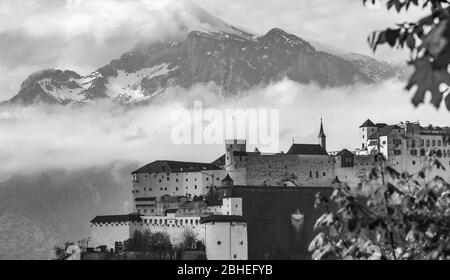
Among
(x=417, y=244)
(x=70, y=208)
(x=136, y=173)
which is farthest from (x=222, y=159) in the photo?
(x=70, y=208)

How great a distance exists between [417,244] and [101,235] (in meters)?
69.1

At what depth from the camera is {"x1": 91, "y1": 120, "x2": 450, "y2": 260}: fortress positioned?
74.6m

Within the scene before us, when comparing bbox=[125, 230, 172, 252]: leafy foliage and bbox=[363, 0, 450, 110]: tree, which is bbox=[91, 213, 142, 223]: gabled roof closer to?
bbox=[125, 230, 172, 252]: leafy foliage

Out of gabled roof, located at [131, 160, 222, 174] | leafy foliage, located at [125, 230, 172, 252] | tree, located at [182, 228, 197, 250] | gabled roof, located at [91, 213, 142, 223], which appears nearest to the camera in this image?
tree, located at [182, 228, 197, 250]

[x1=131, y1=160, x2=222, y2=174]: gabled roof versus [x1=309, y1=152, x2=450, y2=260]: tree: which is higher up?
[x1=131, y1=160, x2=222, y2=174]: gabled roof

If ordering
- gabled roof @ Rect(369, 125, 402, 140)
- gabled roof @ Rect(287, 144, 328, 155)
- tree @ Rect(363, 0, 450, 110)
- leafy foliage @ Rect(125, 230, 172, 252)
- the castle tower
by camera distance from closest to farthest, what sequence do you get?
tree @ Rect(363, 0, 450, 110) < leafy foliage @ Rect(125, 230, 172, 252) < the castle tower < gabled roof @ Rect(369, 125, 402, 140) < gabled roof @ Rect(287, 144, 328, 155)

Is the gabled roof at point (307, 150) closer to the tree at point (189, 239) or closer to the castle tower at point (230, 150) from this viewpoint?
the castle tower at point (230, 150)

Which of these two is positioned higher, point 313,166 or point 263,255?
point 313,166

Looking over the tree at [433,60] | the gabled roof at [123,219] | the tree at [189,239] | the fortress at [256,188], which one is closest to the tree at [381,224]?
the tree at [433,60]

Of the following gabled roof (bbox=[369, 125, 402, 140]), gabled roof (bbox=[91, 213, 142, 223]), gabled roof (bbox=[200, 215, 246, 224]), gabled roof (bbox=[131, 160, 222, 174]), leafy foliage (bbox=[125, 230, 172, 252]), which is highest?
gabled roof (bbox=[369, 125, 402, 140])

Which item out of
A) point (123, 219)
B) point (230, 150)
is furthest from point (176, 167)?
point (123, 219)

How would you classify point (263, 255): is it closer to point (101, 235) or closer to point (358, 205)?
point (101, 235)

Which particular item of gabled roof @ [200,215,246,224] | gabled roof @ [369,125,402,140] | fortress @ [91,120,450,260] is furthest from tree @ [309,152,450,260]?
gabled roof @ [369,125,402,140]

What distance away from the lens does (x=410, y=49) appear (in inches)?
250
